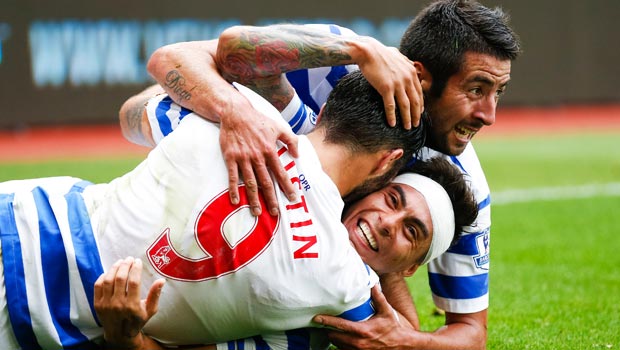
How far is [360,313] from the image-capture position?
332cm

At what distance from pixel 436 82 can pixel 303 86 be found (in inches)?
32.0

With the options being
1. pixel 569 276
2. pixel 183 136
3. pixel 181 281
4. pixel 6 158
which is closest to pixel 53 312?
pixel 181 281

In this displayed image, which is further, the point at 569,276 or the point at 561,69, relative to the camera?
the point at 561,69

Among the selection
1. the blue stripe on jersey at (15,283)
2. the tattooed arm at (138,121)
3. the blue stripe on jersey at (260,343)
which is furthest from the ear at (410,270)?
the blue stripe on jersey at (15,283)

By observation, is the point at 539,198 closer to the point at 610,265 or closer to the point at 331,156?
the point at 610,265

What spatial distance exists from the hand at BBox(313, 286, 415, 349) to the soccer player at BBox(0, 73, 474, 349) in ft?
0.13

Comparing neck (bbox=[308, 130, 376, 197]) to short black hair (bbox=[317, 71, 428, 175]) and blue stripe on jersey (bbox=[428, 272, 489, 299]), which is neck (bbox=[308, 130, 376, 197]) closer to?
short black hair (bbox=[317, 71, 428, 175])

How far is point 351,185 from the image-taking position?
3.45 m

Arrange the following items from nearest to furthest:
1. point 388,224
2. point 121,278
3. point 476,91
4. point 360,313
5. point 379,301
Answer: point 121,278
point 360,313
point 379,301
point 388,224
point 476,91

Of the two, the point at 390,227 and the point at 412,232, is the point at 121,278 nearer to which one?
the point at 390,227

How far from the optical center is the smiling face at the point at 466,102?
3.94 metres

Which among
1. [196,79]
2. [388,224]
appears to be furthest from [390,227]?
[196,79]

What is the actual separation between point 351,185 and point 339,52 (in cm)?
56

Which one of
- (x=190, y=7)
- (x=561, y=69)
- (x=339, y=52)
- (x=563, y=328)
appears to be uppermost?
(x=339, y=52)
